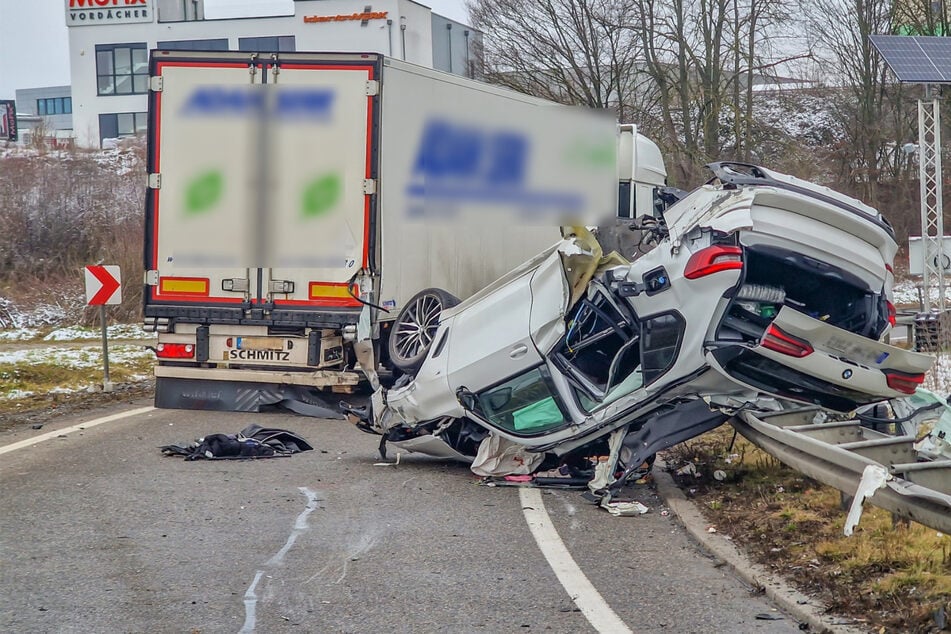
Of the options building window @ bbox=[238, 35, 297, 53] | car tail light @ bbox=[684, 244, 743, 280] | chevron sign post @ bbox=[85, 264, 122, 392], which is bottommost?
chevron sign post @ bbox=[85, 264, 122, 392]

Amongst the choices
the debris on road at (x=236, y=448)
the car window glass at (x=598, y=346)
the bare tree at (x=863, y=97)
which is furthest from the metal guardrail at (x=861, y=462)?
the bare tree at (x=863, y=97)

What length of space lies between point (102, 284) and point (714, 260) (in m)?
11.2

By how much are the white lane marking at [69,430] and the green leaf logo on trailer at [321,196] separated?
312 centimetres

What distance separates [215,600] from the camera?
5.57 metres

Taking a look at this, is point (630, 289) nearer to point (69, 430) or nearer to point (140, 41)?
point (69, 430)

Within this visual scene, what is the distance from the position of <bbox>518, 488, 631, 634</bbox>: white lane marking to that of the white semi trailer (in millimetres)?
4560

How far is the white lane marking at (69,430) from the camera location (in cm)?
1099

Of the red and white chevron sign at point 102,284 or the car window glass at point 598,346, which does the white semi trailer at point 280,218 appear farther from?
the car window glass at point 598,346

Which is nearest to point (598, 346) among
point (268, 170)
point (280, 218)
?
point (280, 218)

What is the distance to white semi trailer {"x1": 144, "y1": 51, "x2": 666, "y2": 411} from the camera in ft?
41.7

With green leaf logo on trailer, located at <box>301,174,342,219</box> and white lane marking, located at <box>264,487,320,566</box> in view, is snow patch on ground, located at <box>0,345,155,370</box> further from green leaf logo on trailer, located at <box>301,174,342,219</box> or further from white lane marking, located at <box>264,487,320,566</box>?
white lane marking, located at <box>264,487,320,566</box>

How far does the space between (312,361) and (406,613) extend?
25.6 feet

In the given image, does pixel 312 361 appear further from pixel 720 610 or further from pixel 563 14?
pixel 563 14

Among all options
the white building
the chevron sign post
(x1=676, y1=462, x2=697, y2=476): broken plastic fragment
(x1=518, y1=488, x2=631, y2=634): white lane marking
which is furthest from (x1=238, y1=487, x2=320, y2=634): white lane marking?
the white building
